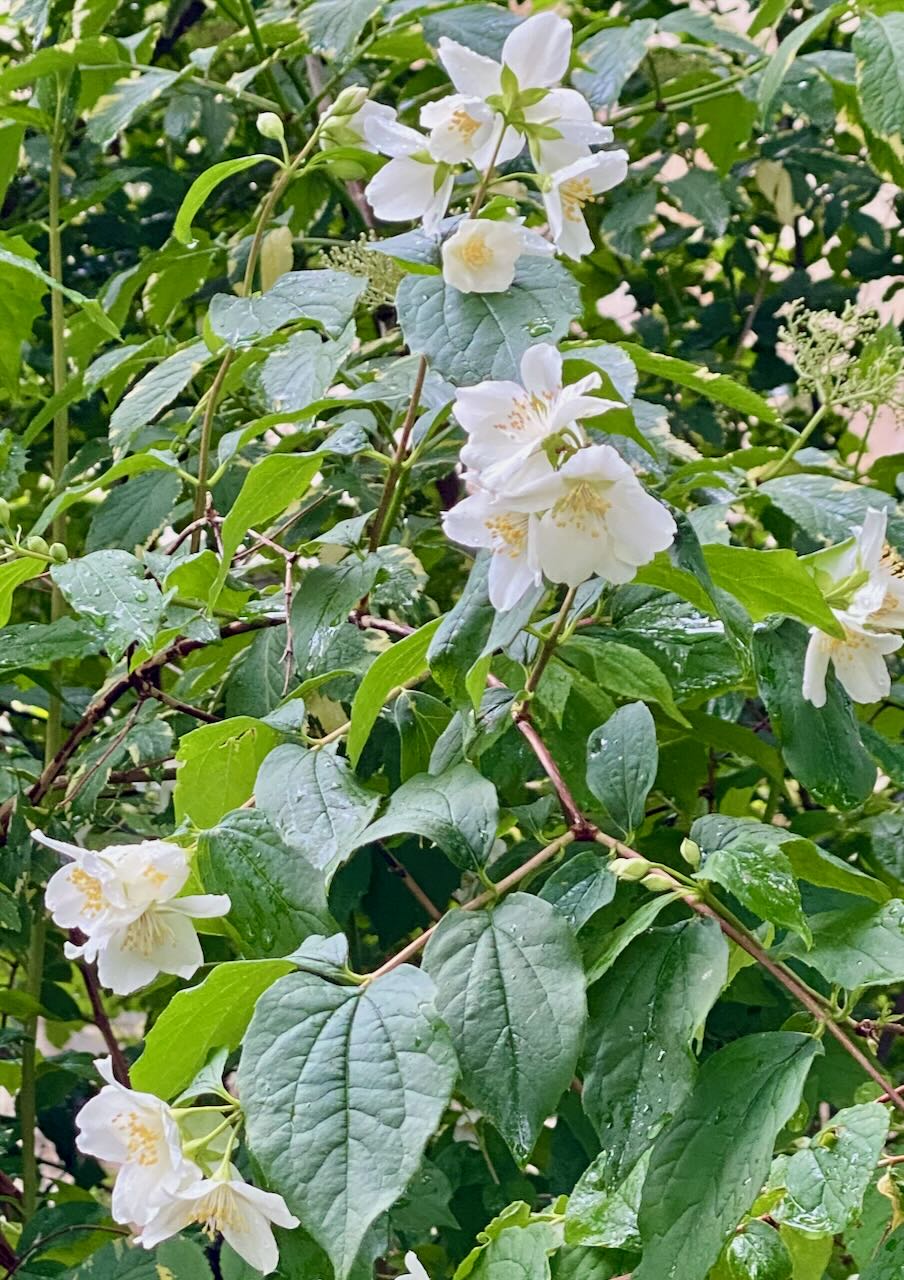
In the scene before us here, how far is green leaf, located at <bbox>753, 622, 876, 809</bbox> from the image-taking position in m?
0.57

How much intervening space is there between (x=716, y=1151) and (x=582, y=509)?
0.80 ft

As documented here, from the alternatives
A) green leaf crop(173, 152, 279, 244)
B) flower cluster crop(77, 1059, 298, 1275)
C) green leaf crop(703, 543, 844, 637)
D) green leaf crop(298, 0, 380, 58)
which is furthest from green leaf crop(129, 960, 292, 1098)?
green leaf crop(298, 0, 380, 58)

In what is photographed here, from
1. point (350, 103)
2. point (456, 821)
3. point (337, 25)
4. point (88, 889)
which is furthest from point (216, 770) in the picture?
point (337, 25)

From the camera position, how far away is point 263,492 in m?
0.65

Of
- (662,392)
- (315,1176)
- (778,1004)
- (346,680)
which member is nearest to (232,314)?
(346,680)

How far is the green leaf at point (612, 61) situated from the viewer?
38.3 inches

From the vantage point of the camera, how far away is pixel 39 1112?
1.21 meters

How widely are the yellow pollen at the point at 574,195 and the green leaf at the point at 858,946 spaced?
14.8 inches

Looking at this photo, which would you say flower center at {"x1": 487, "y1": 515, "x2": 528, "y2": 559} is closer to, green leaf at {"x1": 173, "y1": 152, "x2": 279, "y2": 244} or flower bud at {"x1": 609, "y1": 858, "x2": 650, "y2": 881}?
flower bud at {"x1": 609, "y1": 858, "x2": 650, "y2": 881}

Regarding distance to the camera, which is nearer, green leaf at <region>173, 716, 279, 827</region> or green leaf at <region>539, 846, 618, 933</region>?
green leaf at <region>539, 846, 618, 933</region>

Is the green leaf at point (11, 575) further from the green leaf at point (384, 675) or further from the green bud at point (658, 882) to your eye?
the green bud at point (658, 882)

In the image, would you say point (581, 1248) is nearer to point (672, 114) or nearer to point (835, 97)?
point (835, 97)

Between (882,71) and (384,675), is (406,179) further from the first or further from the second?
(882,71)

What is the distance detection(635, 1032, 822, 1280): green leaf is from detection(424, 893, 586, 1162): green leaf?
0.22 feet
